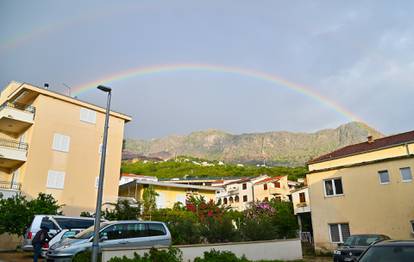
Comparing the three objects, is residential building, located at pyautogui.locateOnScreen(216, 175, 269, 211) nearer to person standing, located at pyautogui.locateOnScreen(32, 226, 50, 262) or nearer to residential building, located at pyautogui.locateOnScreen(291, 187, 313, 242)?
residential building, located at pyautogui.locateOnScreen(291, 187, 313, 242)

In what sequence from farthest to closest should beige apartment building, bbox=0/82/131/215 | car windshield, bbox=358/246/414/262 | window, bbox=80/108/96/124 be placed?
window, bbox=80/108/96/124
beige apartment building, bbox=0/82/131/215
car windshield, bbox=358/246/414/262

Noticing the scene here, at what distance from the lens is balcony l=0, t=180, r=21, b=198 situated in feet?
78.1

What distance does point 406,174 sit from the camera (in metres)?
20.7

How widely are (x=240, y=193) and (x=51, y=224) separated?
166 ft

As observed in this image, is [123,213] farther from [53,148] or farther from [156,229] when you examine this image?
[53,148]

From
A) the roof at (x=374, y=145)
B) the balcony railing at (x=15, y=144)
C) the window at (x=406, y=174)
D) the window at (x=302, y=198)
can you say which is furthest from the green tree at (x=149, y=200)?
the window at (x=302, y=198)

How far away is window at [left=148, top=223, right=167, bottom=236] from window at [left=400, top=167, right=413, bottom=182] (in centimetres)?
1643

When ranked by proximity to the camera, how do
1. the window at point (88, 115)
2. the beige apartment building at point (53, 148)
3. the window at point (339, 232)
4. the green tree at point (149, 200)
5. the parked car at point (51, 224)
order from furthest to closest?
the window at point (88, 115) → the green tree at point (149, 200) → the beige apartment building at point (53, 148) → the window at point (339, 232) → the parked car at point (51, 224)

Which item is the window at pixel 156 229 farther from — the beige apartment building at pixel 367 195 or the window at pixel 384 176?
the window at pixel 384 176

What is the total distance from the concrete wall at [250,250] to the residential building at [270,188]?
141 ft

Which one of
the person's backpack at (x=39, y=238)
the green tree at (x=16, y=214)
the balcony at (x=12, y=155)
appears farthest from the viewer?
the balcony at (x=12, y=155)

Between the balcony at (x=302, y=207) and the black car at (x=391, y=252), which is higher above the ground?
the balcony at (x=302, y=207)

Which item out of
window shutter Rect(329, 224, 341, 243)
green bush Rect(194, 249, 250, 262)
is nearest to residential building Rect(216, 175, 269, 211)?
window shutter Rect(329, 224, 341, 243)

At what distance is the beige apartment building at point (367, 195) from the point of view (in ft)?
67.2
